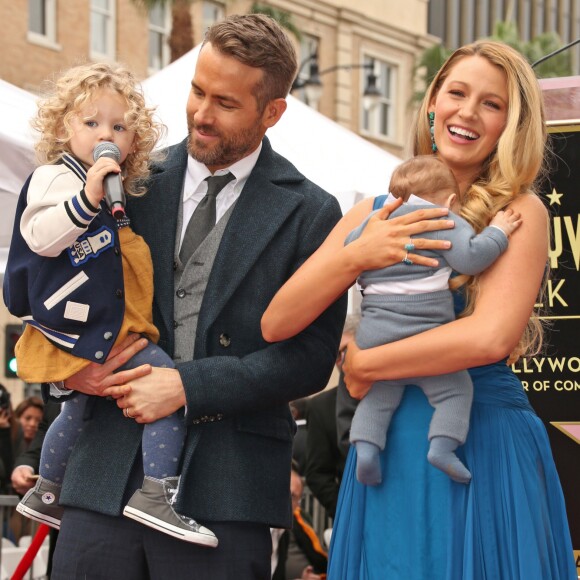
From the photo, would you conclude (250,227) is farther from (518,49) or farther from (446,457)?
(518,49)

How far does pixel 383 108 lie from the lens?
3572cm

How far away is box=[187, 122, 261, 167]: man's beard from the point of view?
3.56 meters

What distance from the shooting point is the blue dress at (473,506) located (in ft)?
10.6

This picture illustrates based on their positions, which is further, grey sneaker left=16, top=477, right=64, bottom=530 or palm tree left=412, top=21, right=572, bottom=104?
palm tree left=412, top=21, right=572, bottom=104

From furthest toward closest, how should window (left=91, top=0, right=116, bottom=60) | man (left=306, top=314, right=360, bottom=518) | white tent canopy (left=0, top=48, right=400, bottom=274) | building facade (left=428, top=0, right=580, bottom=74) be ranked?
building facade (left=428, top=0, right=580, bottom=74) < window (left=91, top=0, right=116, bottom=60) < man (left=306, top=314, right=360, bottom=518) < white tent canopy (left=0, top=48, right=400, bottom=274)

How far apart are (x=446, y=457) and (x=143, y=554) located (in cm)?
90

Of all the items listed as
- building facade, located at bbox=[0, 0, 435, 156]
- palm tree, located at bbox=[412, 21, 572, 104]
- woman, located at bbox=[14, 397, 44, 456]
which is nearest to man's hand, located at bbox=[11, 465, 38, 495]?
woman, located at bbox=[14, 397, 44, 456]

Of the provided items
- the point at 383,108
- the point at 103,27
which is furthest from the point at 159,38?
the point at 383,108

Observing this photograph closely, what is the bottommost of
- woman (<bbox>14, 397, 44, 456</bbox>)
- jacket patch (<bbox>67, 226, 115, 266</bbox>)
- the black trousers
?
woman (<bbox>14, 397, 44, 456</bbox>)

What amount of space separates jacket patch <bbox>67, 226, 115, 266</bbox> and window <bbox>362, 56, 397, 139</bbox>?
103 ft

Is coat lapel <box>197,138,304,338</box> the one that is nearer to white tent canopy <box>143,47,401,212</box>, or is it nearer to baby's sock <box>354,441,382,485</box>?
baby's sock <box>354,441,382,485</box>

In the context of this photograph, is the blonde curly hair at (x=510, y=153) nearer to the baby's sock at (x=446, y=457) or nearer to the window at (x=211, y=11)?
the baby's sock at (x=446, y=457)

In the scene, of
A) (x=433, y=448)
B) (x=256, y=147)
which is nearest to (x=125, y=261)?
(x=256, y=147)

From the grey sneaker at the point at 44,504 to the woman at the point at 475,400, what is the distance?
83cm
